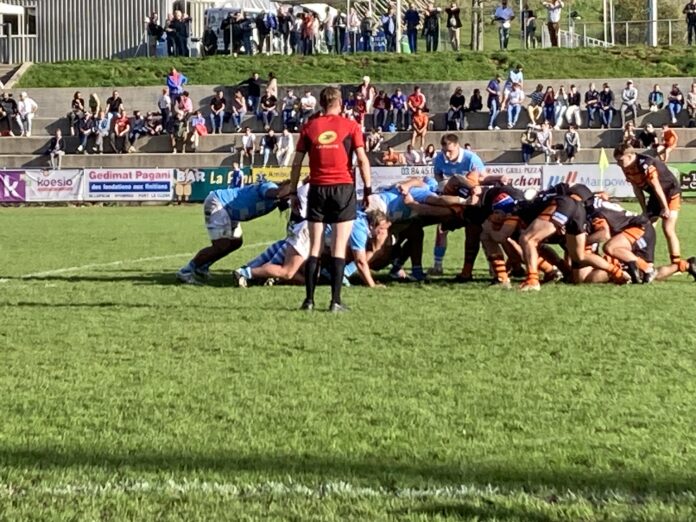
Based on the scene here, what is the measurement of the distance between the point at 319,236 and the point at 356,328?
1346 millimetres

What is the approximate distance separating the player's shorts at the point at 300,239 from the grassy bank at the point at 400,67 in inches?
1311

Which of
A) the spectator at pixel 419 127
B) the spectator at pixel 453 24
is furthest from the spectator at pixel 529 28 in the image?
the spectator at pixel 419 127

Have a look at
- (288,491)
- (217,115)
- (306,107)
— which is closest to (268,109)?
(306,107)

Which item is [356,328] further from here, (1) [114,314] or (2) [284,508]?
(2) [284,508]

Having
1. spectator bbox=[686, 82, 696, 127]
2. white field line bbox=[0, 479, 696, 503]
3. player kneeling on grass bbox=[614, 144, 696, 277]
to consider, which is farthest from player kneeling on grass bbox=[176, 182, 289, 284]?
spectator bbox=[686, 82, 696, 127]

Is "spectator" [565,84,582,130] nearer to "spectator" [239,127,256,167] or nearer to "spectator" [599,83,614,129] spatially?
"spectator" [599,83,614,129]

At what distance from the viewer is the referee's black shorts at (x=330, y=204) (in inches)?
384

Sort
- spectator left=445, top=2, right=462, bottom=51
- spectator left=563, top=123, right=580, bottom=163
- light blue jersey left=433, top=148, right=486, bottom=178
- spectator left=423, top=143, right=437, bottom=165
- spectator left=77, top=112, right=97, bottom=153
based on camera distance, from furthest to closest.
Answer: spectator left=445, top=2, right=462, bottom=51 < spectator left=77, top=112, right=97, bottom=153 < spectator left=563, top=123, right=580, bottom=163 < spectator left=423, top=143, right=437, bottom=165 < light blue jersey left=433, top=148, right=486, bottom=178

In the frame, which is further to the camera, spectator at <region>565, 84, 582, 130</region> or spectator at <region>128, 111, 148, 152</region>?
spectator at <region>128, 111, 148, 152</region>

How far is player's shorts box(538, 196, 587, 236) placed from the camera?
1110 cm

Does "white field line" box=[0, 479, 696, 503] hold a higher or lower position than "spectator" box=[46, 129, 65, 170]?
lower

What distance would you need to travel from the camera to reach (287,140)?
120ft

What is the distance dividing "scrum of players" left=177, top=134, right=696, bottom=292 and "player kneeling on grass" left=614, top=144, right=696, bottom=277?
0.01m

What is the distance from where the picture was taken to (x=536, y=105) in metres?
37.4
